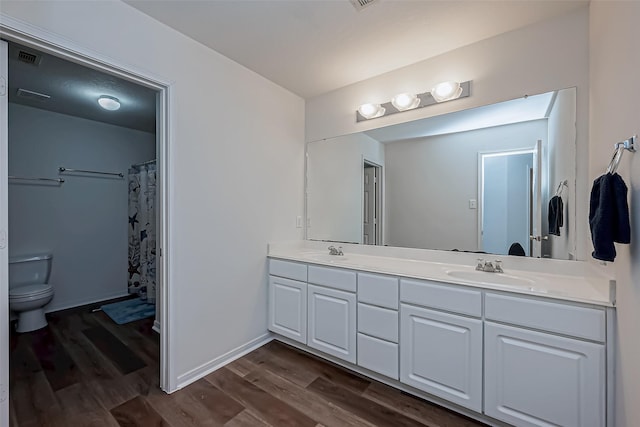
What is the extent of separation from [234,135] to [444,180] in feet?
5.65

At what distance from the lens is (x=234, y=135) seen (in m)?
2.25

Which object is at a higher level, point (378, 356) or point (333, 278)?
point (333, 278)

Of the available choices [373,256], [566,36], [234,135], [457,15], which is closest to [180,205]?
[234,135]

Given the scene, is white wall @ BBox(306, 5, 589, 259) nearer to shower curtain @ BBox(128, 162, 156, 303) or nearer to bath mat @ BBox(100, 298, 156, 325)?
shower curtain @ BBox(128, 162, 156, 303)

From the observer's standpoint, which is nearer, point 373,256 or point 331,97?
point 373,256

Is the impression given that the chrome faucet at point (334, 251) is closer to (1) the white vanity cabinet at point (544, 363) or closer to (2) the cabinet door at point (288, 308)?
(2) the cabinet door at point (288, 308)

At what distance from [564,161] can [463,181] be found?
0.58 meters

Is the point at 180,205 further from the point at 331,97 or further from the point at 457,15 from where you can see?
the point at 457,15

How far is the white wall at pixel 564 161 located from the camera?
5.43ft

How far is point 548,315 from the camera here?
133 cm

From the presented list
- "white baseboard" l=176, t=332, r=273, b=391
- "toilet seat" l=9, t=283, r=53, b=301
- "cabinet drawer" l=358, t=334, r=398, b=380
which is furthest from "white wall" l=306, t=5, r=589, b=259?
"toilet seat" l=9, t=283, r=53, b=301

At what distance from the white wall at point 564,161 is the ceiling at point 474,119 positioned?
68mm

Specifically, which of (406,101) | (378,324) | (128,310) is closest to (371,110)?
(406,101)

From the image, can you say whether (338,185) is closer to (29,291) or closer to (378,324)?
(378,324)
